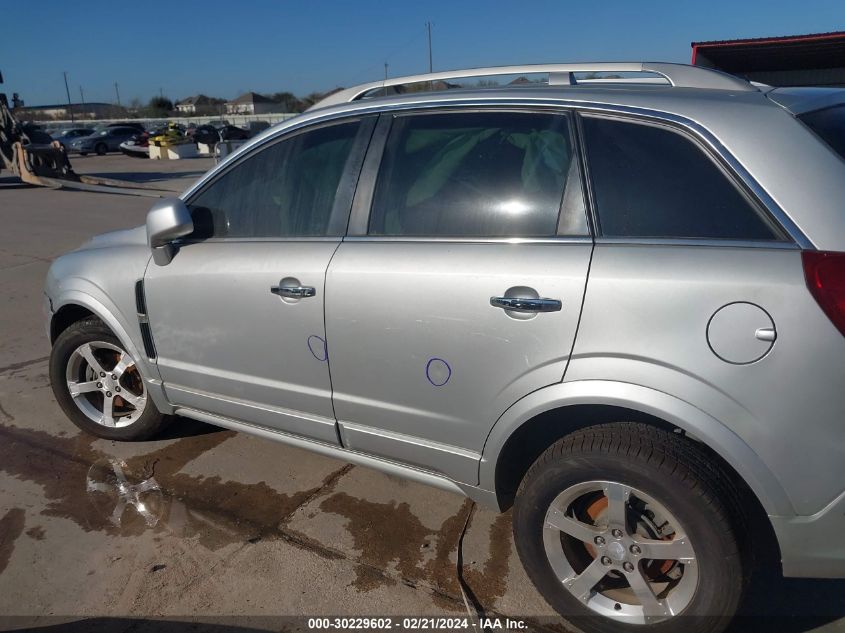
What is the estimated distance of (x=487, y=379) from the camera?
2354 millimetres

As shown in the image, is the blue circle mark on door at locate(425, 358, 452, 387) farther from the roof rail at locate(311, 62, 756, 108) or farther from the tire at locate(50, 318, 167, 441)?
the tire at locate(50, 318, 167, 441)

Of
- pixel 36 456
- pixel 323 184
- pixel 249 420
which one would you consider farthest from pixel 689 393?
pixel 36 456

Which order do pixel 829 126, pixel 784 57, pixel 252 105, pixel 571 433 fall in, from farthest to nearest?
pixel 252 105
pixel 784 57
pixel 571 433
pixel 829 126

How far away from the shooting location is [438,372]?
246 cm

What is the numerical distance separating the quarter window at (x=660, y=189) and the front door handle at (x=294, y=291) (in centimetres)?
117

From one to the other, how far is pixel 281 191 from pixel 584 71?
1.41m

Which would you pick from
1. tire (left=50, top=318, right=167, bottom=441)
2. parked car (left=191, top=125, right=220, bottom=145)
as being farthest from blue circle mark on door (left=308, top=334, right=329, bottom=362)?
parked car (left=191, top=125, right=220, bottom=145)

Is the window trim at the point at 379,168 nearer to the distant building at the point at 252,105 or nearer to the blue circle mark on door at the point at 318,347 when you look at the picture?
the blue circle mark on door at the point at 318,347

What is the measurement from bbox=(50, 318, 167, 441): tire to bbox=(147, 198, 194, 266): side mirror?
2.76ft

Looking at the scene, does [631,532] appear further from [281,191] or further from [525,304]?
[281,191]

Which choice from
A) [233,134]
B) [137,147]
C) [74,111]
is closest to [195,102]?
[74,111]

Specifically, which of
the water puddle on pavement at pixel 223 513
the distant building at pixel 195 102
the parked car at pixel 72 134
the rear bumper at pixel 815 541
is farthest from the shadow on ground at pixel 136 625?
the distant building at pixel 195 102

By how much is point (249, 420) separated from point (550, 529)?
154 centimetres

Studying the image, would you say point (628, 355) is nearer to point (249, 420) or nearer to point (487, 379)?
point (487, 379)
